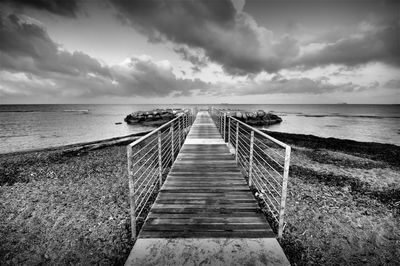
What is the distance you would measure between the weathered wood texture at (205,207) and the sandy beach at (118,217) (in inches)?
21.9

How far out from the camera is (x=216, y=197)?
11.9ft

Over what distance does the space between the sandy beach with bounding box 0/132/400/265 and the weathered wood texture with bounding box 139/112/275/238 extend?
1.82 feet

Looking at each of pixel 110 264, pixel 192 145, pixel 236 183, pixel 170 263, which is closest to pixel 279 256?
pixel 170 263

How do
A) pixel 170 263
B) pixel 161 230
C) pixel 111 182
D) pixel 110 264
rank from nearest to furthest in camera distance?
pixel 170 263 → pixel 110 264 → pixel 161 230 → pixel 111 182

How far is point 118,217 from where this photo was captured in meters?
3.67

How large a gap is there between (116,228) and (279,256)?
106 inches

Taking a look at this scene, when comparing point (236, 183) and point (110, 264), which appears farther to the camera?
point (236, 183)

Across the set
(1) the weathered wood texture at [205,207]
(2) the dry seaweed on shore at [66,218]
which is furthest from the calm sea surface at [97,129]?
(1) the weathered wood texture at [205,207]

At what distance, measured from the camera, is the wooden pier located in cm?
227

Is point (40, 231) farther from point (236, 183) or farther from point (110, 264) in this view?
point (236, 183)

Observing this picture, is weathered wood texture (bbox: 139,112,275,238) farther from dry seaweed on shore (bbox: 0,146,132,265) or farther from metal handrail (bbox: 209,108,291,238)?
dry seaweed on shore (bbox: 0,146,132,265)

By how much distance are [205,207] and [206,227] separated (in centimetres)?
52

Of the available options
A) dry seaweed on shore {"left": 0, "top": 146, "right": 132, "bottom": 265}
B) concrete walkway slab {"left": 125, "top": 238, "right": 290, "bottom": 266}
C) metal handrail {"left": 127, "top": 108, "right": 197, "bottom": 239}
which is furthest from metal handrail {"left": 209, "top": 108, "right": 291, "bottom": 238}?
dry seaweed on shore {"left": 0, "top": 146, "right": 132, "bottom": 265}

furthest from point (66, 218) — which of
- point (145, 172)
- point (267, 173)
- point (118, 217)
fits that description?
point (267, 173)
